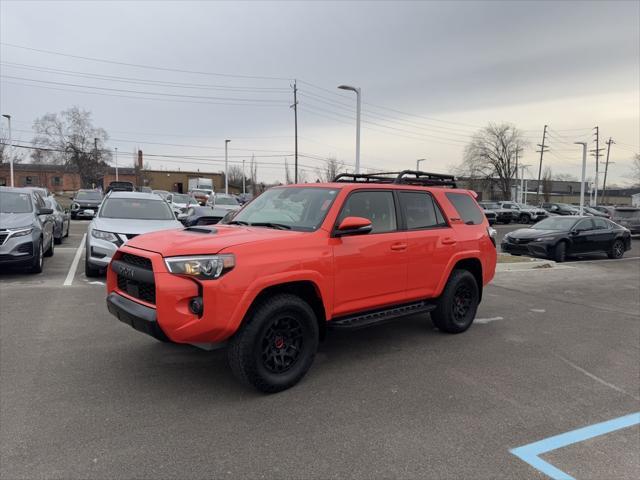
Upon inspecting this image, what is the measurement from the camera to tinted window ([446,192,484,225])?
20.0 feet

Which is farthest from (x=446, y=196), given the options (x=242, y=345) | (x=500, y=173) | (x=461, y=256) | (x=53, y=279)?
(x=500, y=173)

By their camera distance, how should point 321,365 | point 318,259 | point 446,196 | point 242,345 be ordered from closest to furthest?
point 242,345 → point 318,259 → point 321,365 → point 446,196

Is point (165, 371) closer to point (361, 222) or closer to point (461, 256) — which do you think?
point (361, 222)

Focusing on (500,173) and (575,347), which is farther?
(500,173)

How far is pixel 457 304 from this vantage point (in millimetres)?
6016

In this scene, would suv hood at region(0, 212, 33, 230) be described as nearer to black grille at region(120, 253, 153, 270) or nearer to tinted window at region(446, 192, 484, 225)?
black grille at region(120, 253, 153, 270)

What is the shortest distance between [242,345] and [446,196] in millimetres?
3444

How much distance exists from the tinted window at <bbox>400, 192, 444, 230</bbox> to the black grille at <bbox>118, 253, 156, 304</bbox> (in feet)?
9.19

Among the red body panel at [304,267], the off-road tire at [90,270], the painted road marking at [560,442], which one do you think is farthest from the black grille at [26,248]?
the painted road marking at [560,442]

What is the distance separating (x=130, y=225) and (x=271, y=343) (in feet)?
19.5

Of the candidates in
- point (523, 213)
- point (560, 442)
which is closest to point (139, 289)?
point (560, 442)

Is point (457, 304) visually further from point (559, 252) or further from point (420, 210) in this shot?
point (559, 252)

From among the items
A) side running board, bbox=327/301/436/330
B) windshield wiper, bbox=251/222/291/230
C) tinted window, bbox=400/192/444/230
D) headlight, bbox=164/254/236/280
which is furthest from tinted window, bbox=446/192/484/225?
headlight, bbox=164/254/236/280

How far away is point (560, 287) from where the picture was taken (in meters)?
9.70
